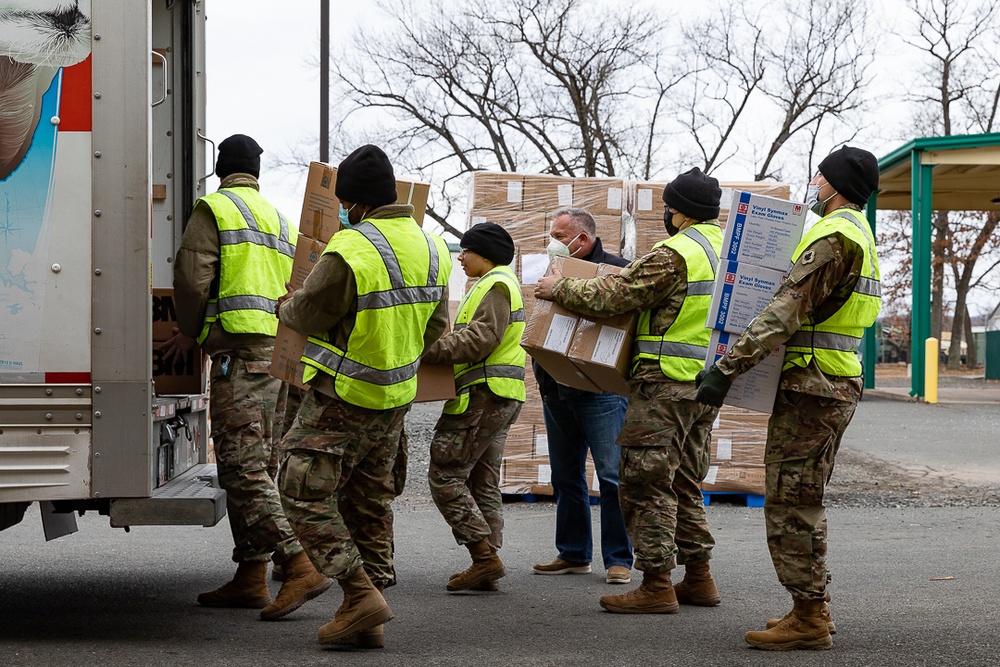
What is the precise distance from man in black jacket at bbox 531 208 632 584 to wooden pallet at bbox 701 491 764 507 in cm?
287

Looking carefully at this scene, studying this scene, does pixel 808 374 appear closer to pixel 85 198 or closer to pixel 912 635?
pixel 912 635

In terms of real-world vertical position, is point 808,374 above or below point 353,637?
above

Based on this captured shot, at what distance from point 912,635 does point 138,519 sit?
320 cm

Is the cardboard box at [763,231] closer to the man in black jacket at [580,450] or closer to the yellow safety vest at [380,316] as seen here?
the yellow safety vest at [380,316]

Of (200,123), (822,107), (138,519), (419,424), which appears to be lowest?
(419,424)

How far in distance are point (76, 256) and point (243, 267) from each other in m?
1.03

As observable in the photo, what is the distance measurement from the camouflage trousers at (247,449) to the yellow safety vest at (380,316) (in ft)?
2.41

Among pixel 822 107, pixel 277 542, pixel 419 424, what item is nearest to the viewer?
pixel 277 542

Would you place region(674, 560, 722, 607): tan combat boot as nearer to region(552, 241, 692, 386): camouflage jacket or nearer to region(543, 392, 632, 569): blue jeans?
region(543, 392, 632, 569): blue jeans

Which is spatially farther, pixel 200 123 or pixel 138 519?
pixel 200 123

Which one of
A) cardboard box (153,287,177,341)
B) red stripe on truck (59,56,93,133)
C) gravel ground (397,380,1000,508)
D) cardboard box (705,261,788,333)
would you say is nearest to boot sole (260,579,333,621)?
red stripe on truck (59,56,93,133)

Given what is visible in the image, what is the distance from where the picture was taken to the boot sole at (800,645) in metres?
4.65

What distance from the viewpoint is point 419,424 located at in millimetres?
17406

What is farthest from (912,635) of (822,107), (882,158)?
(822,107)
